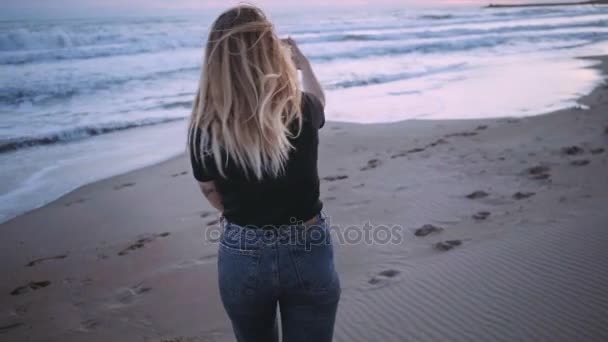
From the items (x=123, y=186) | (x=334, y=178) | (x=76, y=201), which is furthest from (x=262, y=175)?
(x=123, y=186)

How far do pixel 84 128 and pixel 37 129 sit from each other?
45.4 inches

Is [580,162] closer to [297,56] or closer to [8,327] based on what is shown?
[297,56]

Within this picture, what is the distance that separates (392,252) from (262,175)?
3.12 metres

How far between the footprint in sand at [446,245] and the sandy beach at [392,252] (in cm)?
2

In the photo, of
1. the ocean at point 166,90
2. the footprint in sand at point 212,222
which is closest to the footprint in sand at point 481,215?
the footprint in sand at point 212,222

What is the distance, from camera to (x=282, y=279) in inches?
69.1

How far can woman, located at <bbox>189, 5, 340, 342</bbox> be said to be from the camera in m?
1.61

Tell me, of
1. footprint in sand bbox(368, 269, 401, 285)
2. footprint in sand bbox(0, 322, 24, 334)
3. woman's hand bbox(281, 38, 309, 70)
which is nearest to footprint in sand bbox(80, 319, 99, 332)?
footprint in sand bbox(0, 322, 24, 334)

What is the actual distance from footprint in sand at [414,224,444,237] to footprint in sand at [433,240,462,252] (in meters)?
0.25

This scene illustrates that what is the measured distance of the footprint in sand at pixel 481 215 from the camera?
16.2ft

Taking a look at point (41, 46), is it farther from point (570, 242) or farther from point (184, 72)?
point (570, 242)

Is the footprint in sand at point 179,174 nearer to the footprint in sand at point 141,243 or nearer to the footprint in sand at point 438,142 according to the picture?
the footprint in sand at point 141,243

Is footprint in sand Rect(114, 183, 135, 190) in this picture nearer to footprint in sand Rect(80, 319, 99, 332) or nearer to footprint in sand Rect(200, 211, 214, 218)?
footprint in sand Rect(200, 211, 214, 218)

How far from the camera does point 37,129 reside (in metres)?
10.9
